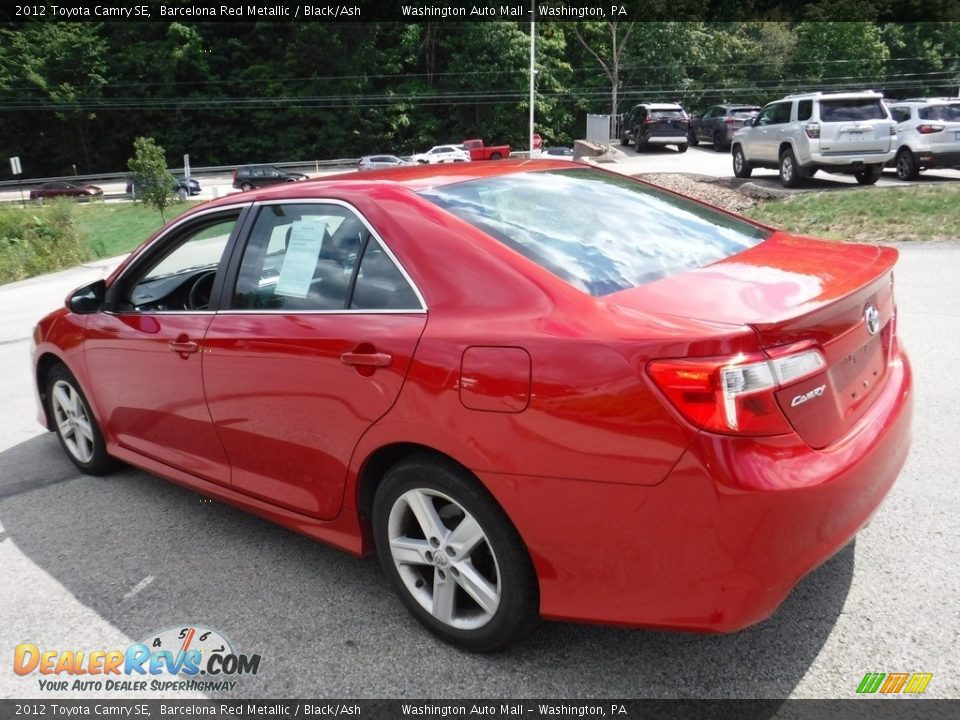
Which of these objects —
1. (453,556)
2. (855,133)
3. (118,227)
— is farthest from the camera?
(118,227)

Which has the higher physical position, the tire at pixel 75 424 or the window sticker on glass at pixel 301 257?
→ the window sticker on glass at pixel 301 257

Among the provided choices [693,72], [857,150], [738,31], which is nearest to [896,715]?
[857,150]

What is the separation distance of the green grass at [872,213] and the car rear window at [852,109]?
7.63 ft

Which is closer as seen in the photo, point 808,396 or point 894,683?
point 808,396

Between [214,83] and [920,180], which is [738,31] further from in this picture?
[920,180]

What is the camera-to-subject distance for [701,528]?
2168 millimetres

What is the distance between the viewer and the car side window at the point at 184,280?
379 centimetres

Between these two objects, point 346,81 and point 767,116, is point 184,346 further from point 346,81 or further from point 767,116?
point 346,81

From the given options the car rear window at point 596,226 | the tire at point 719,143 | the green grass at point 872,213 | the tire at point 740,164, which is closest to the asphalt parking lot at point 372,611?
the car rear window at point 596,226

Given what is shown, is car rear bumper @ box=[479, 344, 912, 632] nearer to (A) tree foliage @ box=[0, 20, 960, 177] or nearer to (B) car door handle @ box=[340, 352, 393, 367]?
(B) car door handle @ box=[340, 352, 393, 367]

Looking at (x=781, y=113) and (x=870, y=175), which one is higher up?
(x=781, y=113)

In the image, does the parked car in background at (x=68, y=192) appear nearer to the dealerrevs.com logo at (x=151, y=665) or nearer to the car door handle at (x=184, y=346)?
the car door handle at (x=184, y=346)

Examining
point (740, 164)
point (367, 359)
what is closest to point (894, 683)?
point (367, 359)

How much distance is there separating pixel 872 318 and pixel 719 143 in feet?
112
